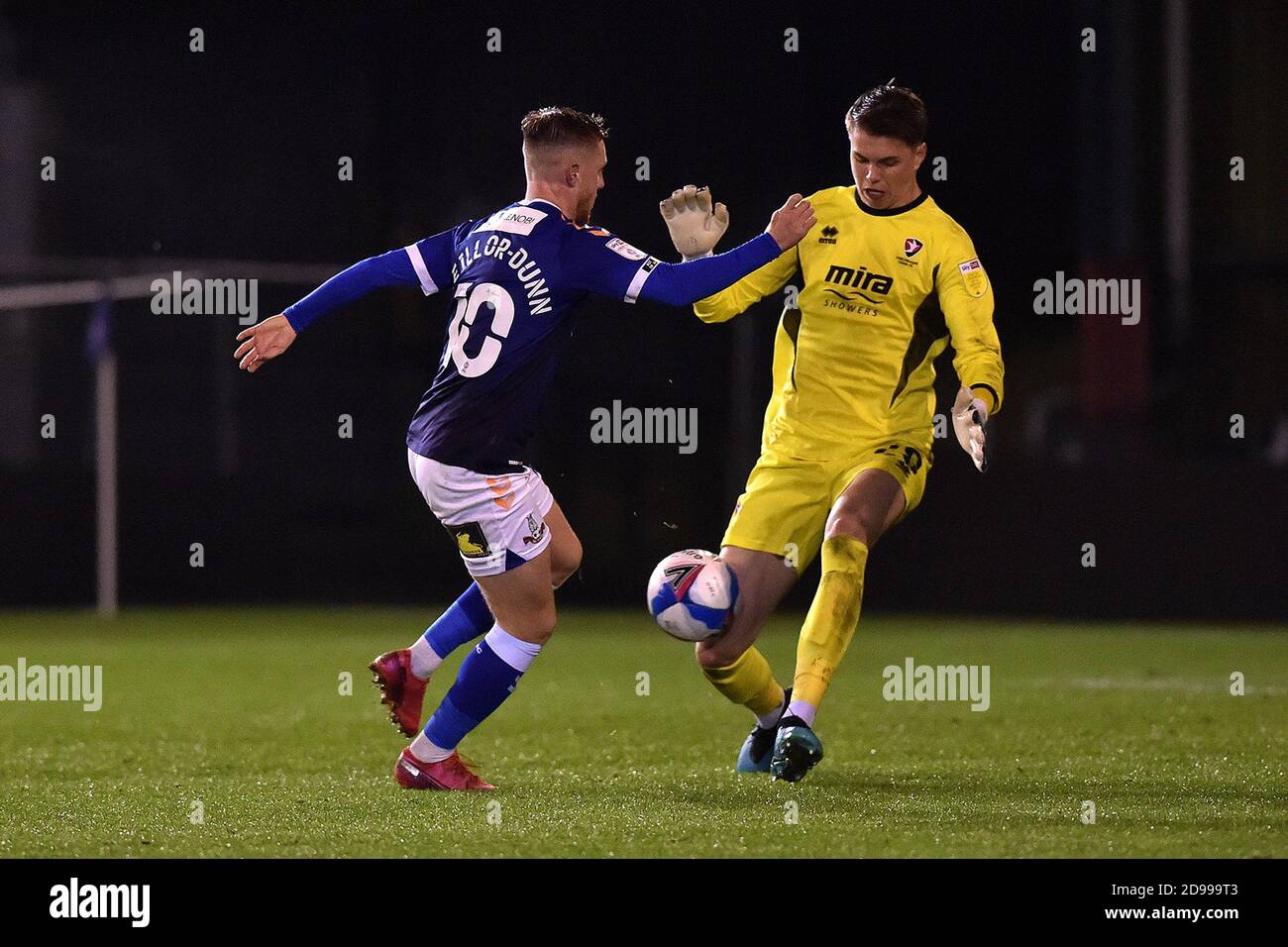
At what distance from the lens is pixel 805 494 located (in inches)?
236

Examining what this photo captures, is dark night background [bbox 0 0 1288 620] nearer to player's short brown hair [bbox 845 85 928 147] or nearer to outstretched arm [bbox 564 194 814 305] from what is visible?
player's short brown hair [bbox 845 85 928 147]

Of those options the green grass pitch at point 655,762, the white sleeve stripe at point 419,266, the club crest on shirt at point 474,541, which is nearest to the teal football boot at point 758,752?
the green grass pitch at point 655,762

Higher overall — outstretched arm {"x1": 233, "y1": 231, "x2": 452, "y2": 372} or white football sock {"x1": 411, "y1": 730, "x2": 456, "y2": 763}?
outstretched arm {"x1": 233, "y1": 231, "x2": 452, "y2": 372}

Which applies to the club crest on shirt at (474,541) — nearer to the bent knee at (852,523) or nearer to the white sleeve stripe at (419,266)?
the white sleeve stripe at (419,266)

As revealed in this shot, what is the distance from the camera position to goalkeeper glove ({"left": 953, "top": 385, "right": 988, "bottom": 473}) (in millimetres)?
5414
